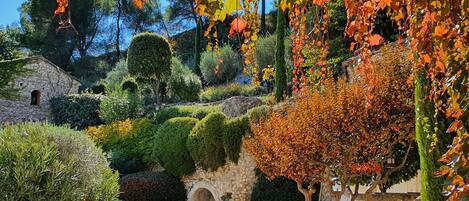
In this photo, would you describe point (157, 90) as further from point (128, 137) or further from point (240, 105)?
point (240, 105)

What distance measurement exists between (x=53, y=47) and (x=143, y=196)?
21848 mm

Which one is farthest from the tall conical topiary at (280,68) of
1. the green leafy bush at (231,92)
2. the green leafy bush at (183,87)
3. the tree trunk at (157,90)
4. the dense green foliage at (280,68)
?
the green leafy bush at (183,87)

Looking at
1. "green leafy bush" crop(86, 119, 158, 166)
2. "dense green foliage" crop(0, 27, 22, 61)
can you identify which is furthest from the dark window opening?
"dense green foliage" crop(0, 27, 22, 61)

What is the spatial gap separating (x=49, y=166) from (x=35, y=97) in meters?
15.2

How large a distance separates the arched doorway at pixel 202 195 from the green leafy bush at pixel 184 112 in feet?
9.59

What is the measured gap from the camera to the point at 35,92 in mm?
22969

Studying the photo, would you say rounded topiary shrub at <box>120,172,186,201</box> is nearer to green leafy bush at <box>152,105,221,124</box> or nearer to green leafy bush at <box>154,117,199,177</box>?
green leafy bush at <box>154,117,199,177</box>

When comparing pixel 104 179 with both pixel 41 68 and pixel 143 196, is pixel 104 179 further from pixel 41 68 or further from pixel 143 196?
pixel 41 68

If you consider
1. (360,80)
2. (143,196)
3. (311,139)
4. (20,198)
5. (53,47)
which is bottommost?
(143,196)

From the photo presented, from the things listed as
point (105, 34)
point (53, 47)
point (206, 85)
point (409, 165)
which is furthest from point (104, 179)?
point (105, 34)

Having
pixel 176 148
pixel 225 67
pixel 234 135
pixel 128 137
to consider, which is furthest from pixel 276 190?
pixel 225 67

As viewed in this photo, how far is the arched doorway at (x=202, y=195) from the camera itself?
1622cm

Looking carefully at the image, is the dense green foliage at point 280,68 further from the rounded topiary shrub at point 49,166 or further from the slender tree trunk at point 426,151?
the slender tree trunk at point 426,151

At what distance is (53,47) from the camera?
34.9 meters
